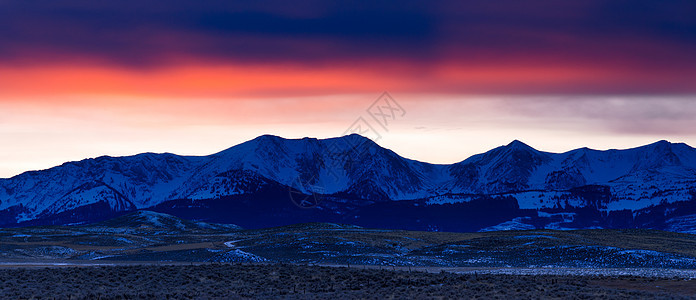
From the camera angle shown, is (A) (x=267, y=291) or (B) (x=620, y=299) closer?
(B) (x=620, y=299)

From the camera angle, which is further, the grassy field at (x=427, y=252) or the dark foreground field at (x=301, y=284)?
the grassy field at (x=427, y=252)

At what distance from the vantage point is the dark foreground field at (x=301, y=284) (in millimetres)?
70312

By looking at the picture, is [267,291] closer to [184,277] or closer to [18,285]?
[184,277]

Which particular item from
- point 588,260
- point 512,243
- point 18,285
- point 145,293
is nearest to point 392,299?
point 145,293

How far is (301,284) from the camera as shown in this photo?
7931 centimetres

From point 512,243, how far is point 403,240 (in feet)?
77.3

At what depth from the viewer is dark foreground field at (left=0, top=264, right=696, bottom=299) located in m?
70.3

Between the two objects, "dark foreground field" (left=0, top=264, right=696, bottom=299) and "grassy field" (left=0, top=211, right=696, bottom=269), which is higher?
"grassy field" (left=0, top=211, right=696, bottom=269)

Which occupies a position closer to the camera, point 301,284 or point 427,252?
point 301,284

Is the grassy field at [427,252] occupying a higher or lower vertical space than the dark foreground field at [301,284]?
higher

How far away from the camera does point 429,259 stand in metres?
124

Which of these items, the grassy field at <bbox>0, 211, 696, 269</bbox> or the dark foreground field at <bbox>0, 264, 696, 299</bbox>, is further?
the grassy field at <bbox>0, 211, 696, 269</bbox>

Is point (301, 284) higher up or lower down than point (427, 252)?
lower down

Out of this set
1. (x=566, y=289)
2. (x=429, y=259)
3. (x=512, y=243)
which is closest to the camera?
(x=566, y=289)
